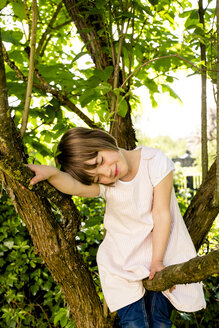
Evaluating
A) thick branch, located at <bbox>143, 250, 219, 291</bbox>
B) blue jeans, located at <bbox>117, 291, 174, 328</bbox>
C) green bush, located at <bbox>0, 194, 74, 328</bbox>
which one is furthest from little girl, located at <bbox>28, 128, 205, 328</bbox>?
green bush, located at <bbox>0, 194, 74, 328</bbox>

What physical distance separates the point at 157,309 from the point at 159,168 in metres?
0.75

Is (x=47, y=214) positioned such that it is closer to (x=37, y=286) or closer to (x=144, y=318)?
(x=144, y=318)

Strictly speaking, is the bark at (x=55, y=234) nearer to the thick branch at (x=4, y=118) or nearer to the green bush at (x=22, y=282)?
the thick branch at (x=4, y=118)

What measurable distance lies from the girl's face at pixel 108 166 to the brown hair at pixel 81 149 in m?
0.02

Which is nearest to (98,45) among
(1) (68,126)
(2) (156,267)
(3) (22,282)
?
(1) (68,126)

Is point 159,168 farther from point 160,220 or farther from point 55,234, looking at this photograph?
point 55,234

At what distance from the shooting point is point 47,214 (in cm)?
188

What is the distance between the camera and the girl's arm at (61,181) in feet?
5.49

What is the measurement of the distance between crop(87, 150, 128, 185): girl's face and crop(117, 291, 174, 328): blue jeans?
655 millimetres

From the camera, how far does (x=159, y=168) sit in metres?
2.03

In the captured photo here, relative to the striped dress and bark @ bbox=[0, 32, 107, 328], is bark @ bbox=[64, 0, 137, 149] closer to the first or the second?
the striped dress

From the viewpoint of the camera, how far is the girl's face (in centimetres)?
193

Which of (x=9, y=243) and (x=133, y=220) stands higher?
(x=133, y=220)

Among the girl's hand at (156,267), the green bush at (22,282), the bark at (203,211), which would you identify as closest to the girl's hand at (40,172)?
the girl's hand at (156,267)
